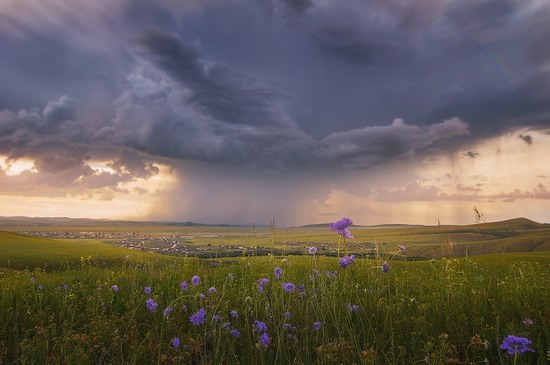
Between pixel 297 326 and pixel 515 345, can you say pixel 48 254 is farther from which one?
pixel 515 345

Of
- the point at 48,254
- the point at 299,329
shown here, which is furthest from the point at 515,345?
the point at 48,254

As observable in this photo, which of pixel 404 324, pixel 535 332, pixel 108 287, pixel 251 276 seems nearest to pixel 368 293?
pixel 404 324

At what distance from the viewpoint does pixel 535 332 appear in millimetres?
4152

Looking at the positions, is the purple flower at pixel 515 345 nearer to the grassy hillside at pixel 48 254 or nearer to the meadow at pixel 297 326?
the meadow at pixel 297 326

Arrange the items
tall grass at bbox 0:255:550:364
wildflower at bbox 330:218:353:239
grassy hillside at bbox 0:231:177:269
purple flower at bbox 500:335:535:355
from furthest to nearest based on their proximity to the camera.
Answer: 1. grassy hillside at bbox 0:231:177:269
2. wildflower at bbox 330:218:353:239
3. tall grass at bbox 0:255:550:364
4. purple flower at bbox 500:335:535:355

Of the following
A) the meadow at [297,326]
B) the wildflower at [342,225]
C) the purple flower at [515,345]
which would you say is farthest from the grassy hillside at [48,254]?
the purple flower at [515,345]

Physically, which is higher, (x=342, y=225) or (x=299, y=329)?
(x=342, y=225)

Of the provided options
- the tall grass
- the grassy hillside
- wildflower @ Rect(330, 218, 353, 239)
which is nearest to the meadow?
the tall grass

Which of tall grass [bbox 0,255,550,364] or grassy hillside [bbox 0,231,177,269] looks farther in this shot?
grassy hillside [bbox 0,231,177,269]

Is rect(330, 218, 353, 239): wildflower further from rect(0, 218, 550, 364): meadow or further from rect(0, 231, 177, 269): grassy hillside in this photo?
rect(0, 231, 177, 269): grassy hillside

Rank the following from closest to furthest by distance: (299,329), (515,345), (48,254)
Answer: (515,345), (299,329), (48,254)

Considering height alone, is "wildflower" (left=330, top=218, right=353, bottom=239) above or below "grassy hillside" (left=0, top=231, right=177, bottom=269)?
above

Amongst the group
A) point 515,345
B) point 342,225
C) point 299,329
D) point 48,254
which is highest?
point 342,225

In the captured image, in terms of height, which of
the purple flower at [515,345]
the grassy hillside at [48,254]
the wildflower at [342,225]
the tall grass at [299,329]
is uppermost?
the wildflower at [342,225]
